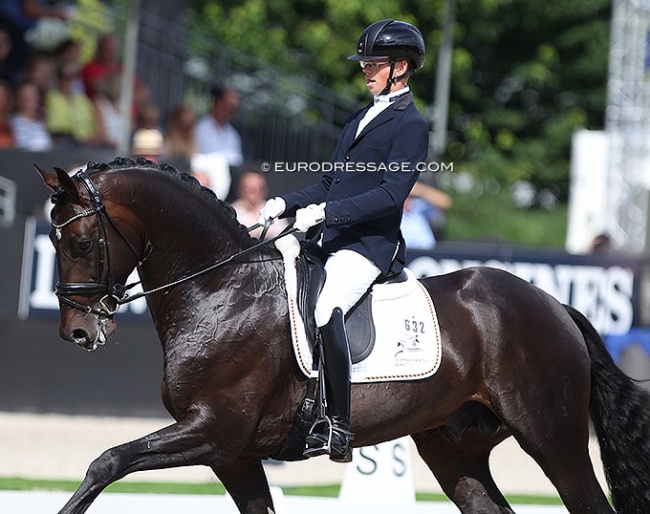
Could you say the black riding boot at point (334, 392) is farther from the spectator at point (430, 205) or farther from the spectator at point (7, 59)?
the spectator at point (7, 59)

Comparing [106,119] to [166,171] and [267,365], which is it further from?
[267,365]

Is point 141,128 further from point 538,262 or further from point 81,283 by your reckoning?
point 81,283

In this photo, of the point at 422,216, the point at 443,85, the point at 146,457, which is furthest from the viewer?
the point at 443,85

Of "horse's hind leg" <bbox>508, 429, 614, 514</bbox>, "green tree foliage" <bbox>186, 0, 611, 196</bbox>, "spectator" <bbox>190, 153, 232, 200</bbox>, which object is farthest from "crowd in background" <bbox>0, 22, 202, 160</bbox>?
"green tree foliage" <bbox>186, 0, 611, 196</bbox>

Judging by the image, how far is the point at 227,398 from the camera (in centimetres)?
459

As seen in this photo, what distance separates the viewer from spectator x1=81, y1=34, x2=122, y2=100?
1209 centimetres

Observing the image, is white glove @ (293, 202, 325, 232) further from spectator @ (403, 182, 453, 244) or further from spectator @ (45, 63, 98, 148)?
spectator @ (45, 63, 98, 148)

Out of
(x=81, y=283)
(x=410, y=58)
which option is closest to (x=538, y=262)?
(x=410, y=58)

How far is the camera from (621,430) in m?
5.16

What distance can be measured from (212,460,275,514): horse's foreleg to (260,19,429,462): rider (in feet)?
0.91

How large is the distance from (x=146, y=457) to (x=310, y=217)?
113cm

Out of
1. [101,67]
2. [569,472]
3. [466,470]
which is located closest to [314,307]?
[466,470]

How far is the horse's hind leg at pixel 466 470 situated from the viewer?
5234mm

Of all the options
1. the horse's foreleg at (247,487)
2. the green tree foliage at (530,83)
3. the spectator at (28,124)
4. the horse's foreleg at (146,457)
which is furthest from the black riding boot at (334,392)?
the green tree foliage at (530,83)
